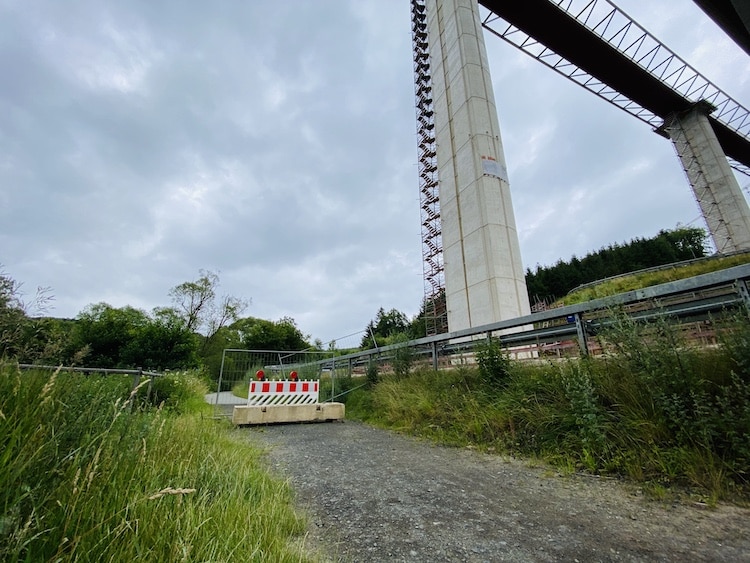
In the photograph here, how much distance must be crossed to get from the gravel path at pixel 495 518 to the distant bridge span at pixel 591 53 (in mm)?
29347

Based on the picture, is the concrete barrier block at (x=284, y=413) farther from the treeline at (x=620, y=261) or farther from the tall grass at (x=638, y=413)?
the treeline at (x=620, y=261)

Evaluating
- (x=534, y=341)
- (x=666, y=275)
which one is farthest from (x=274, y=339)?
(x=666, y=275)

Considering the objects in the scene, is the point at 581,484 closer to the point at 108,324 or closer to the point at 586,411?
the point at 586,411

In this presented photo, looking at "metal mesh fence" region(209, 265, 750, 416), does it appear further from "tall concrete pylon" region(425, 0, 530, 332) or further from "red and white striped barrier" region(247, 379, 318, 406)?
"tall concrete pylon" region(425, 0, 530, 332)

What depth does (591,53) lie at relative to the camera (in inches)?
976

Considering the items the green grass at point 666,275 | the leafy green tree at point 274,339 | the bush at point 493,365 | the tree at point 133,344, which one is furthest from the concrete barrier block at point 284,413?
the leafy green tree at point 274,339

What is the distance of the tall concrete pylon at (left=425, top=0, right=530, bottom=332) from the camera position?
14930mm

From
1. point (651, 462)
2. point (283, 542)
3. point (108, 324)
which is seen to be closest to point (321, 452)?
point (283, 542)

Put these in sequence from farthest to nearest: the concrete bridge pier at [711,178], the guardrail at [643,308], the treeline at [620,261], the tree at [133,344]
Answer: the treeline at [620,261], the concrete bridge pier at [711,178], the tree at [133,344], the guardrail at [643,308]

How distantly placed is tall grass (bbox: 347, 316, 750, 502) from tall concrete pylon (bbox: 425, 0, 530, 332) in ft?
35.4

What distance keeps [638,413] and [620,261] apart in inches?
2654

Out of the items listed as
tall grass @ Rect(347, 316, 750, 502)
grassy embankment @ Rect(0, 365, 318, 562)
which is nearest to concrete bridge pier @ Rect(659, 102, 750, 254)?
tall grass @ Rect(347, 316, 750, 502)

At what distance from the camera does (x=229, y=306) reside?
35.3 m

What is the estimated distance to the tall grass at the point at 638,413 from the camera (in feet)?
7.83
